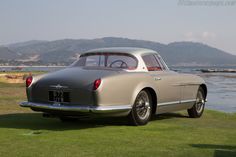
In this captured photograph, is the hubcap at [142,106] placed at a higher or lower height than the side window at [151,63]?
lower

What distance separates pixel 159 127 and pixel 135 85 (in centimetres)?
85

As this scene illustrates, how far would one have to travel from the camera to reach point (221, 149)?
5.98m

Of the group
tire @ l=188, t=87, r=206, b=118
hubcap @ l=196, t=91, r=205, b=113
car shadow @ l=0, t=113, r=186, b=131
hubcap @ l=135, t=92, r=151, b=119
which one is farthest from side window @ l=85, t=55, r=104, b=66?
hubcap @ l=196, t=91, r=205, b=113

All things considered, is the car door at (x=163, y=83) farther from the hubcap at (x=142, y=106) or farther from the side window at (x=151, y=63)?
the hubcap at (x=142, y=106)

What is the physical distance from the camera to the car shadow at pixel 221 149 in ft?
18.4

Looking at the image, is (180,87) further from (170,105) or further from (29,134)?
(29,134)

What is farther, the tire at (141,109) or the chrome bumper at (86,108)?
the tire at (141,109)

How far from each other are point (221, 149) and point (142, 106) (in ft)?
8.73

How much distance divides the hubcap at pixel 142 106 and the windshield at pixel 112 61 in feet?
1.86

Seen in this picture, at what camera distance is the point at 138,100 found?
27.4 ft

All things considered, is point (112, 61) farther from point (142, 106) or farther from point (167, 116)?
point (167, 116)

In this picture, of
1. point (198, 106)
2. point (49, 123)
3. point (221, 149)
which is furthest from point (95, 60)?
point (221, 149)

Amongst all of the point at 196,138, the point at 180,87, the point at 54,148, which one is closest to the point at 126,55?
the point at 180,87

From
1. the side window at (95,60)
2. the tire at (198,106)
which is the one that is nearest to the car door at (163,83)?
the side window at (95,60)
